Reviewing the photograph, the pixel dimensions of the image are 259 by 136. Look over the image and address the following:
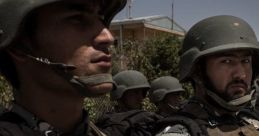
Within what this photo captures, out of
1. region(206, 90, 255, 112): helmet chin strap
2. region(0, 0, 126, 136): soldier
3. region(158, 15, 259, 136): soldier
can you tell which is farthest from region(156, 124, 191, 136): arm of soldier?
region(0, 0, 126, 136): soldier

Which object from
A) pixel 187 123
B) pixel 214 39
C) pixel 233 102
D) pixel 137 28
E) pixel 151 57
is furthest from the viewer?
pixel 137 28

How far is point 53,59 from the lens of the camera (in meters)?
2.40

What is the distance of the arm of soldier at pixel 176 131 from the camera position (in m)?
3.43

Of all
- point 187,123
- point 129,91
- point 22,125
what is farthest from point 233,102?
point 129,91

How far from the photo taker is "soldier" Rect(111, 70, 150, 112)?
286 inches

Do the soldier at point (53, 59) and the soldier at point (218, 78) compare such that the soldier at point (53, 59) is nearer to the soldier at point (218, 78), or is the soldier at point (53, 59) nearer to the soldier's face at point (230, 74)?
the soldier at point (218, 78)

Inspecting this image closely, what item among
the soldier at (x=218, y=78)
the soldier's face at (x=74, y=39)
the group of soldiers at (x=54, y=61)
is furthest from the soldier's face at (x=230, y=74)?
the soldier's face at (x=74, y=39)

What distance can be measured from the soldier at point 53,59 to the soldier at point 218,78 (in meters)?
1.17

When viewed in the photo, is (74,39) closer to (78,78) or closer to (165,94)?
(78,78)

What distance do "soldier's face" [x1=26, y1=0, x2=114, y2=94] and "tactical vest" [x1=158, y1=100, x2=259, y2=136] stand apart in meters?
1.20

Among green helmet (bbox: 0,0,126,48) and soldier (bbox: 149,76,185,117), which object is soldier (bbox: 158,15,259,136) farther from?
soldier (bbox: 149,76,185,117)

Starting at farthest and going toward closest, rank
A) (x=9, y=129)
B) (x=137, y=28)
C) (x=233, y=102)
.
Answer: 1. (x=137, y=28)
2. (x=233, y=102)
3. (x=9, y=129)

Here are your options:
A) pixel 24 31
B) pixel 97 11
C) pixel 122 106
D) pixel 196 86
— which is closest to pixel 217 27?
pixel 196 86

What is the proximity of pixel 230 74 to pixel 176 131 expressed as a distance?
549mm
